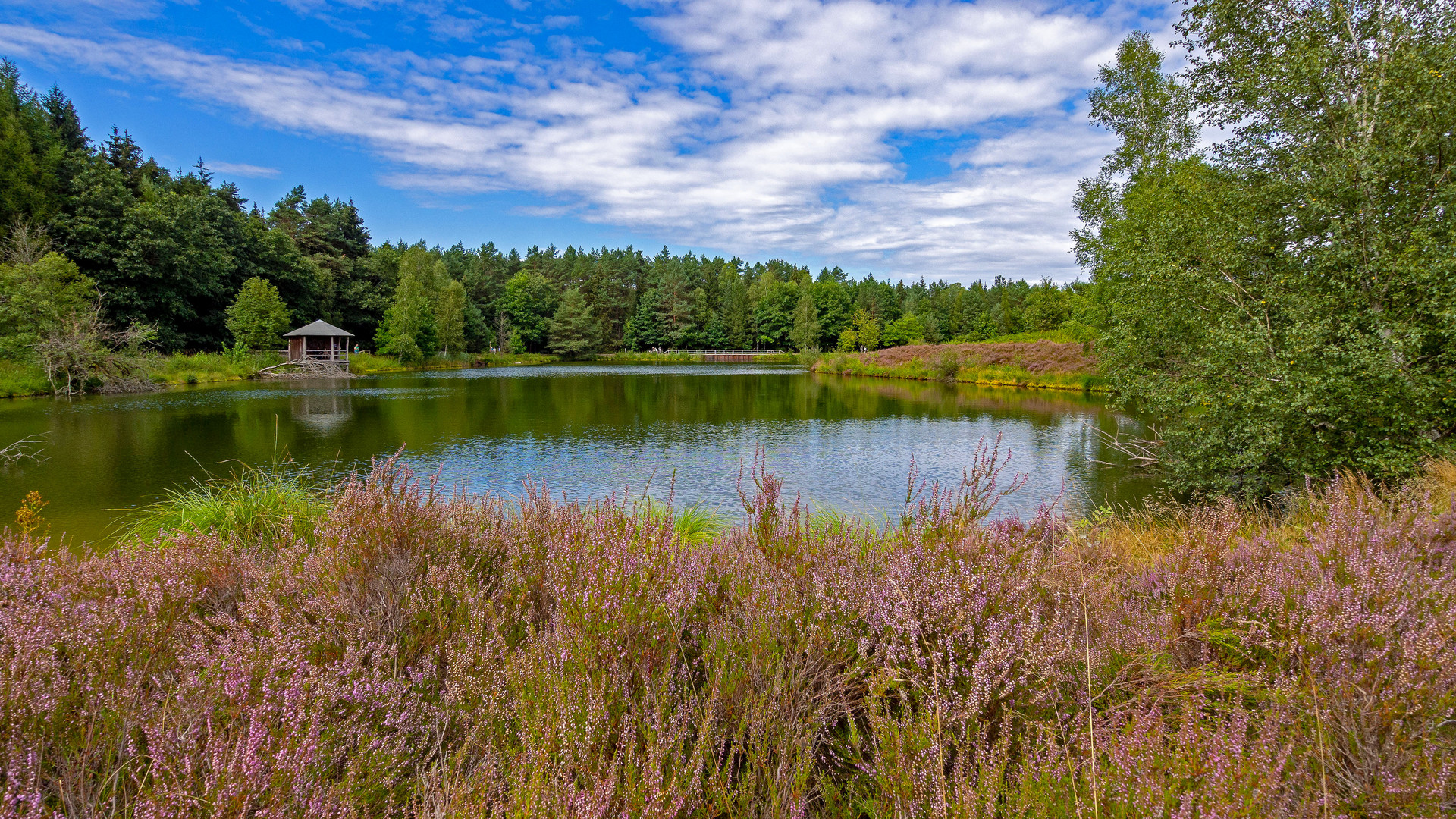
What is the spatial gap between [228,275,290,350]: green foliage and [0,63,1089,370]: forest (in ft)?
0.91

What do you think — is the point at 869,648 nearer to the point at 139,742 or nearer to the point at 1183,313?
the point at 139,742

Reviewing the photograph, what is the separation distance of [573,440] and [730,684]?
15.8m

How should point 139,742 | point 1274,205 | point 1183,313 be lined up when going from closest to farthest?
point 139,742, point 1274,205, point 1183,313

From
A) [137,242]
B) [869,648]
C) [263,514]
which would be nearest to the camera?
[869,648]

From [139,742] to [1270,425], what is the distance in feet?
37.3

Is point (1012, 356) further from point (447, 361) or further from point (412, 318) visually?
point (447, 361)

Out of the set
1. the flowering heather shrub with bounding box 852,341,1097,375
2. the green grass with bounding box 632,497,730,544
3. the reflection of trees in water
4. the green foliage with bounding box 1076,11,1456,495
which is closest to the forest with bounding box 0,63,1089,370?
the flowering heather shrub with bounding box 852,341,1097,375

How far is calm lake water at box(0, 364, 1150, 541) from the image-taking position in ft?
38.2

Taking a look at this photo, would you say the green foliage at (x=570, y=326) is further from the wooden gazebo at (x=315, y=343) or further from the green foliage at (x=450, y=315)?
the wooden gazebo at (x=315, y=343)

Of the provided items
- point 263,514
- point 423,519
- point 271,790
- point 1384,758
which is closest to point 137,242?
point 263,514

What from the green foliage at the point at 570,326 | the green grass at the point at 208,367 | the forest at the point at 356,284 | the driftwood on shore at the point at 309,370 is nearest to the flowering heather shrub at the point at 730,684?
the forest at the point at 356,284

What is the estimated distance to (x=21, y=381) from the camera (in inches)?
930

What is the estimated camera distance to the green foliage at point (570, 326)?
7331 cm

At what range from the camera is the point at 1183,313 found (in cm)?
1036
